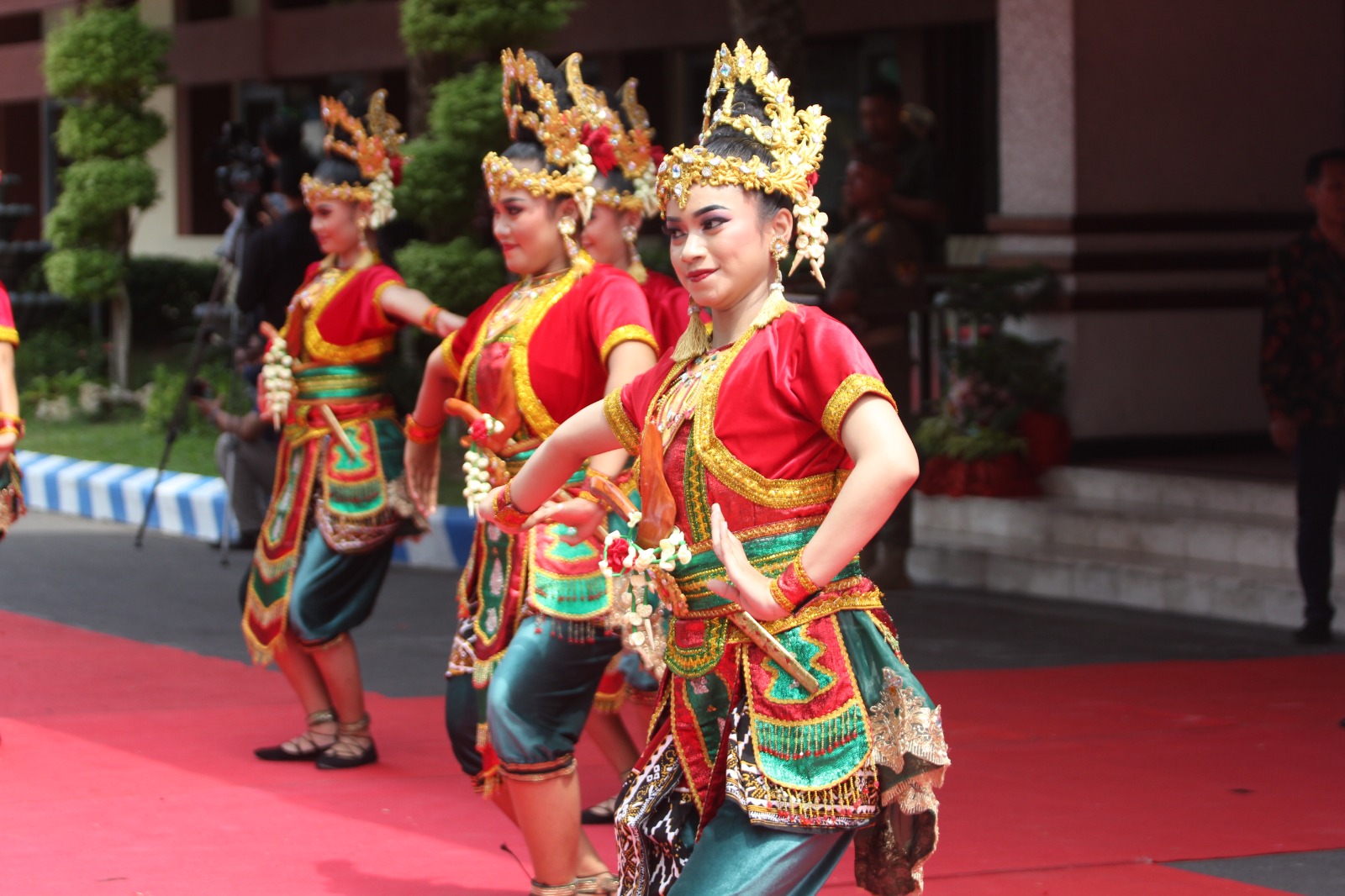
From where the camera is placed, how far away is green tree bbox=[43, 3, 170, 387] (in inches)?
646

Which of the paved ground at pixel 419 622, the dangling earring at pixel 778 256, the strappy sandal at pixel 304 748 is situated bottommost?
the paved ground at pixel 419 622

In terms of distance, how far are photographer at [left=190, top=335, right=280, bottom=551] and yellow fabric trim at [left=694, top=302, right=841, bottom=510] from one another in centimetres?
657

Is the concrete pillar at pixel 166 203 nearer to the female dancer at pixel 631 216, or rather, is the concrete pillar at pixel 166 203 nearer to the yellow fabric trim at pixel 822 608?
the female dancer at pixel 631 216

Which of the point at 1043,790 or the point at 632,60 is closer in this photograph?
the point at 1043,790

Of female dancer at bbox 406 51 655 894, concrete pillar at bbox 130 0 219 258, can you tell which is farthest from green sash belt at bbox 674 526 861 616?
concrete pillar at bbox 130 0 219 258

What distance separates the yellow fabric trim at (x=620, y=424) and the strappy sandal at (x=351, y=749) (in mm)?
2707

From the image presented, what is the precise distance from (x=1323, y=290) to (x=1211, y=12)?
290 cm

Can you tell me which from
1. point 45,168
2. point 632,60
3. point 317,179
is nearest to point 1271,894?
point 317,179

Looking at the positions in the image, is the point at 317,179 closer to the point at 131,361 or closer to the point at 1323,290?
the point at 1323,290

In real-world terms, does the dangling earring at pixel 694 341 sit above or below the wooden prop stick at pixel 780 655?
above

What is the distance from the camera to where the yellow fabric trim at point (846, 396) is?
3180 millimetres

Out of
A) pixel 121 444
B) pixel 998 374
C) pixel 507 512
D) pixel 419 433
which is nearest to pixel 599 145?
pixel 419 433

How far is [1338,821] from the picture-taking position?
5363 millimetres

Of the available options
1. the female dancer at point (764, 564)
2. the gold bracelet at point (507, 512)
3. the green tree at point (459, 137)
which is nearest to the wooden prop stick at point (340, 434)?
the gold bracelet at point (507, 512)
